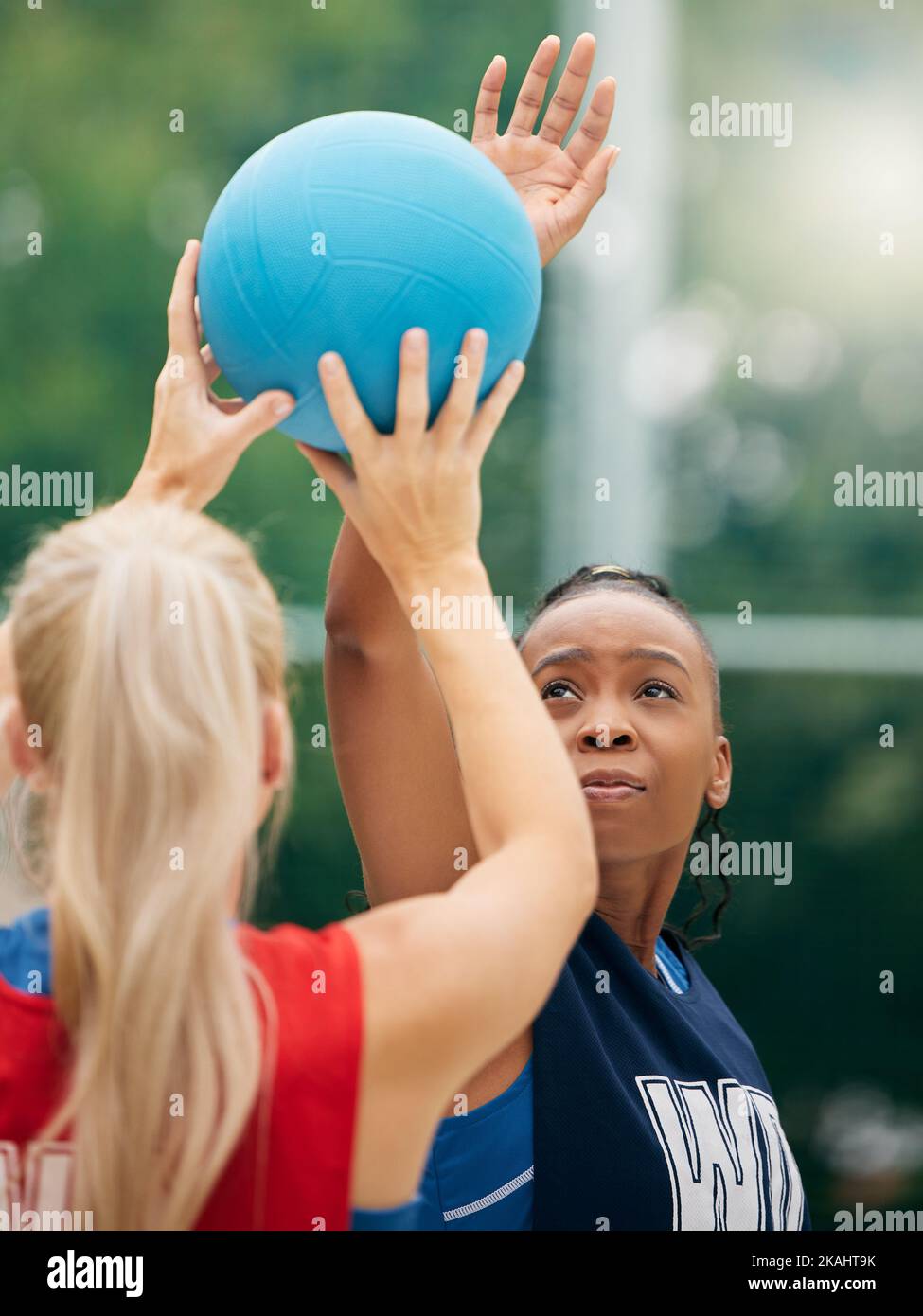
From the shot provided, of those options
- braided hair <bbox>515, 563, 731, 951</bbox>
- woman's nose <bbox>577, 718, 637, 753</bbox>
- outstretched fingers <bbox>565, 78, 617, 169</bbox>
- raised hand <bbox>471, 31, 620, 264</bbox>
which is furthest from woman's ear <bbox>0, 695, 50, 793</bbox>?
outstretched fingers <bbox>565, 78, 617, 169</bbox>

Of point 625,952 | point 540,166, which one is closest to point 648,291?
point 540,166

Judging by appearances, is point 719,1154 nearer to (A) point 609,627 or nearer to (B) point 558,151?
(A) point 609,627

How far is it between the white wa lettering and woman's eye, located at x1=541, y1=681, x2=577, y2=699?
19.6 inches

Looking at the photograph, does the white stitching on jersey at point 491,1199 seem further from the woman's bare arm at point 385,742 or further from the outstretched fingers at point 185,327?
the outstretched fingers at point 185,327

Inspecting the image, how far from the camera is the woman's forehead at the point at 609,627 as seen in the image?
6.45 feet

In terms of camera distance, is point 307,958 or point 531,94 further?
point 531,94

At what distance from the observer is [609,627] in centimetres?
198

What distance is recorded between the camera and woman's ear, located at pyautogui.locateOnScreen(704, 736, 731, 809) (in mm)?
2133

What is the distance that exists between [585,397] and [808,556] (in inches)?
38.6

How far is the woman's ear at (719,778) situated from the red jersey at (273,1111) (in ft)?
3.39

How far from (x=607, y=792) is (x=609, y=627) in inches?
9.4

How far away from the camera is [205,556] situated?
4.15ft

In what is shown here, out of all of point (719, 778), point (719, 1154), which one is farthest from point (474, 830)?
point (719, 778)

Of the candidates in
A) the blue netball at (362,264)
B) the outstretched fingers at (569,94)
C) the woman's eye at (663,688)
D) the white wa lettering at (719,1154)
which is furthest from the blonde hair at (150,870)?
the outstretched fingers at (569,94)
